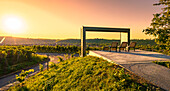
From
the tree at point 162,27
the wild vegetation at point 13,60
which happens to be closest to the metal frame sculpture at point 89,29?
the tree at point 162,27

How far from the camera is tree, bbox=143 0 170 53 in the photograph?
15.3 ft

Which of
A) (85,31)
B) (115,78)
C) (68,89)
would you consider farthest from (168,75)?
(85,31)

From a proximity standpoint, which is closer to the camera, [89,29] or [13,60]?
[89,29]

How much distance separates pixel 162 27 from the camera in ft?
15.9

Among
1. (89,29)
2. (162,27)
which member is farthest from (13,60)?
(162,27)

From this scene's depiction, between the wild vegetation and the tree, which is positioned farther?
the wild vegetation

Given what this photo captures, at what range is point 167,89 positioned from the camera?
3.16 m

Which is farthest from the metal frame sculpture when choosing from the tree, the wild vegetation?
the wild vegetation

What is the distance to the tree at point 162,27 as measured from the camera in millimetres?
4649

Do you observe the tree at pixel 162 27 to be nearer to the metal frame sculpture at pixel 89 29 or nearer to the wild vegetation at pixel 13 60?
the metal frame sculpture at pixel 89 29

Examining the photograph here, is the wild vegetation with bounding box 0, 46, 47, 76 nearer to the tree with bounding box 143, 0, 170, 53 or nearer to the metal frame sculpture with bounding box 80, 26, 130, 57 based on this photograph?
the metal frame sculpture with bounding box 80, 26, 130, 57

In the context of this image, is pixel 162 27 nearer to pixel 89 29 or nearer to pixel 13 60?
pixel 89 29

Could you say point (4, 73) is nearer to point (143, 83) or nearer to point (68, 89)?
point (68, 89)

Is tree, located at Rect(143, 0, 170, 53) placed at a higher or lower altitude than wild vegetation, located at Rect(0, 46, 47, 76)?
higher
